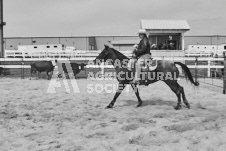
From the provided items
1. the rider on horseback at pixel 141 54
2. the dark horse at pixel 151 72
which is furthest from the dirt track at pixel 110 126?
the rider on horseback at pixel 141 54

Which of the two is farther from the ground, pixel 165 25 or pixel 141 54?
pixel 165 25

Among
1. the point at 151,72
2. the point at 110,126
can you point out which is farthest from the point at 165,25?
the point at 110,126

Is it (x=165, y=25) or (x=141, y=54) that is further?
(x=165, y=25)

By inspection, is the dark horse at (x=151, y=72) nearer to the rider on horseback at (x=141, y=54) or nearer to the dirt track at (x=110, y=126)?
the rider on horseback at (x=141, y=54)

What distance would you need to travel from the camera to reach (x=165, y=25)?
21453 mm

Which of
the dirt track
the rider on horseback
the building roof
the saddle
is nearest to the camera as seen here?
the dirt track

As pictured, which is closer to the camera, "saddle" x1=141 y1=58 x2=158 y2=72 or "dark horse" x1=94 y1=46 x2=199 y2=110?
"dark horse" x1=94 y1=46 x2=199 y2=110

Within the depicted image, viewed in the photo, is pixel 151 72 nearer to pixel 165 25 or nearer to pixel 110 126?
pixel 110 126

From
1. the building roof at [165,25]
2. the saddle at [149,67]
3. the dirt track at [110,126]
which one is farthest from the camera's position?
the building roof at [165,25]

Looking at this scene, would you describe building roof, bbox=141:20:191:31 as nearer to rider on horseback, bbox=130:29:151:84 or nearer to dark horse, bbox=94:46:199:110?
dark horse, bbox=94:46:199:110

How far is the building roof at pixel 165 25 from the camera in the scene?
20.8 m

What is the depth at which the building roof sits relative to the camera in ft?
68.3

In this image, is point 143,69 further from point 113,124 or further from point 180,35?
point 180,35

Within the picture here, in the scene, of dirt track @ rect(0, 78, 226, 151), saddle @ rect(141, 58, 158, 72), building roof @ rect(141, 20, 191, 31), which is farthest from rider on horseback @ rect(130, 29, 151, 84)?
building roof @ rect(141, 20, 191, 31)
